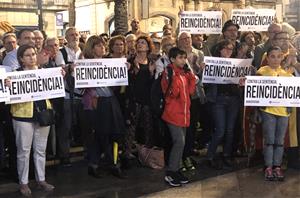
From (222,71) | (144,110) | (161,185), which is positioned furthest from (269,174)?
(144,110)

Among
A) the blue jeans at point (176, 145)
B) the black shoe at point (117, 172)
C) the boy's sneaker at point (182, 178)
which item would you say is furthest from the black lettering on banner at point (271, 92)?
the black shoe at point (117, 172)

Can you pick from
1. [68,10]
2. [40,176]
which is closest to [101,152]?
[40,176]

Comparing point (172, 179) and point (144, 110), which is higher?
point (144, 110)

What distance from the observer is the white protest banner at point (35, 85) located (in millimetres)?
5805

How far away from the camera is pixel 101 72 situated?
660 centimetres

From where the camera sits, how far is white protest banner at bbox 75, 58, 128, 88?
656cm

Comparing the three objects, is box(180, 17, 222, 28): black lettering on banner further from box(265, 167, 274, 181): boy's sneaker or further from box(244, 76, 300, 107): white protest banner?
box(265, 167, 274, 181): boy's sneaker

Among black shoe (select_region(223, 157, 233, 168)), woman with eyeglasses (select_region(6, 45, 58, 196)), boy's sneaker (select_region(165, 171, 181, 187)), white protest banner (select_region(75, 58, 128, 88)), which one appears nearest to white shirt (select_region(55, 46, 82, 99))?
white protest banner (select_region(75, 58, 128, 88))

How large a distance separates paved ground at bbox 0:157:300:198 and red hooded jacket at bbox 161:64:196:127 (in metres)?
0.86

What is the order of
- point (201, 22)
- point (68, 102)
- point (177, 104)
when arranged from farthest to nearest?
point (201, 22)
point (68, 102)
point (177, 104)

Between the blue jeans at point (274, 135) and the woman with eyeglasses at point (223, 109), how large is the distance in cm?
59

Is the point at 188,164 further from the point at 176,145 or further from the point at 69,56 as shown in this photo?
the point at 69,56

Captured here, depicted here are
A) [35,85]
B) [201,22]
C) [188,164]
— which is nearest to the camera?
[35,85]

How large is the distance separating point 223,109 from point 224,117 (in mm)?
121
